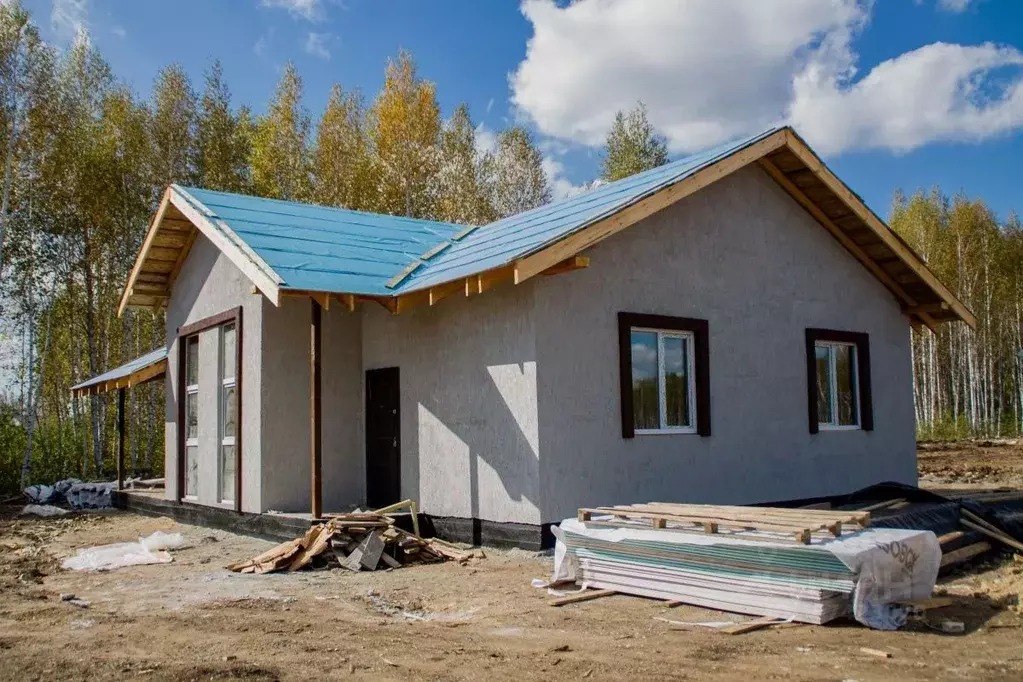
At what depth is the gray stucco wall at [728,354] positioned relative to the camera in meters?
9.37

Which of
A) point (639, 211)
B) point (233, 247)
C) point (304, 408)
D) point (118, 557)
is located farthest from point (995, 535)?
point (118, 557)

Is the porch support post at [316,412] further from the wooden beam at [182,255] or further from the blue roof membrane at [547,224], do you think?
the wooden beam at [182,255]

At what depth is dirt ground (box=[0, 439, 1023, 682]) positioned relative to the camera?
198 inches

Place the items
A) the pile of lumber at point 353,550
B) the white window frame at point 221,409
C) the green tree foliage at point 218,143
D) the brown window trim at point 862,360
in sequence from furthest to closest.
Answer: the green tree foliage at point 218,143 → the white window frame at point 221,409 → the brown window trim at point 862,360 → the pile of lumber at point 353,550

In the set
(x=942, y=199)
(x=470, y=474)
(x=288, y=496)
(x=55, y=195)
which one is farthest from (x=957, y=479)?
(x=942, y=199)

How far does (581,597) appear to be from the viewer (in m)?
7.08

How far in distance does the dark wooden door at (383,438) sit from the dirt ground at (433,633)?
2562mm

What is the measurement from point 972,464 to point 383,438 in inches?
645

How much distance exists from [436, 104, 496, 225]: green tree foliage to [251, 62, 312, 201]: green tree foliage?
464 cm

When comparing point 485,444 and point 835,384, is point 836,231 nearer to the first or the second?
point 835,384

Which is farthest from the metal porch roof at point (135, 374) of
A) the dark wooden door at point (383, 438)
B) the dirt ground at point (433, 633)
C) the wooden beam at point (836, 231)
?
the wooden beam at point (836, 231)

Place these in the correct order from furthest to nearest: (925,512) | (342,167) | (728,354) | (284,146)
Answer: (342,167) → (284,146) → (728,354) → (925,512)

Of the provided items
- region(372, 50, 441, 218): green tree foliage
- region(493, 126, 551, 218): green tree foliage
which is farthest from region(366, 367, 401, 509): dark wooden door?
region(493, 126, 551, 218): green tree foliage

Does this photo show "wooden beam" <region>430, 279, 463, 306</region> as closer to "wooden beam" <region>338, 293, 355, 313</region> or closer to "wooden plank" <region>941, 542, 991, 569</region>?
"wooden beam" <region>338, 293, 355, 313</region>
